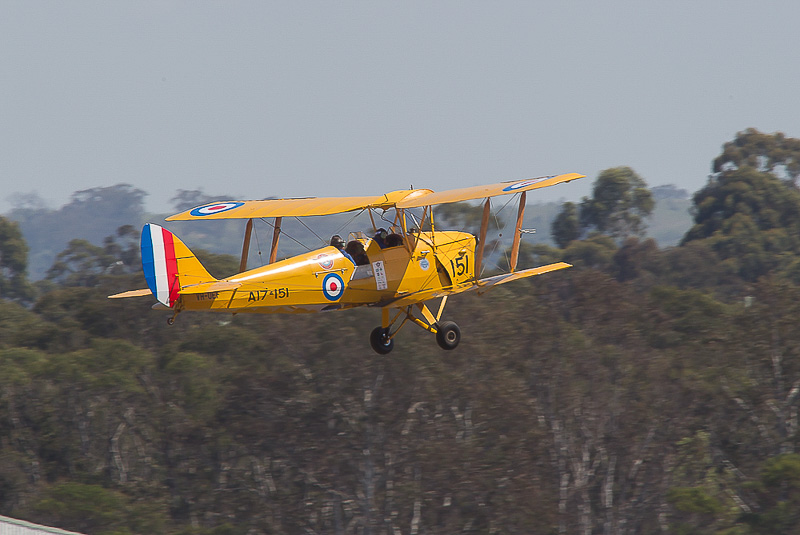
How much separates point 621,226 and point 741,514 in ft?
171

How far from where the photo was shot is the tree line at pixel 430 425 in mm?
36812

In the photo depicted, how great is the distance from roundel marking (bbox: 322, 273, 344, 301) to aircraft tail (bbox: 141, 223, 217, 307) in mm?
2450

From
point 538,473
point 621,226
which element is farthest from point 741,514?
point 621,226

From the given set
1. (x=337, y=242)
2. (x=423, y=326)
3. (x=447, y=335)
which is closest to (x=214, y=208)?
(x=337, y=242)

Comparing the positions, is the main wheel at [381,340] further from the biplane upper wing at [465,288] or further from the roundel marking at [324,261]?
the roundel marking at [324,261]

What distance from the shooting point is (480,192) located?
1864 cm

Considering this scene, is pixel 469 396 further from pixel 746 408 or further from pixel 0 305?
pixel 0 305

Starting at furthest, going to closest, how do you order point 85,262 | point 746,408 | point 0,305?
1. point 85,262
2. point 0,305
3. point 746,408

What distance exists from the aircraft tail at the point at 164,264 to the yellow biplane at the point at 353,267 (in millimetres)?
14

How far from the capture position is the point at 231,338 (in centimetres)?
4256

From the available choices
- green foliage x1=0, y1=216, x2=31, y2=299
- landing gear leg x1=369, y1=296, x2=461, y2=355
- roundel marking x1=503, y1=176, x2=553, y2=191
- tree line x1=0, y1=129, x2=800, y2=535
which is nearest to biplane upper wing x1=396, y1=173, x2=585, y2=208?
roundel marking x1=503, y1=176, x2=553, y2=191

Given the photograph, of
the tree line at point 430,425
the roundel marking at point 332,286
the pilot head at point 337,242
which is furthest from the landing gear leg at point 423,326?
the tree line at point 430,425

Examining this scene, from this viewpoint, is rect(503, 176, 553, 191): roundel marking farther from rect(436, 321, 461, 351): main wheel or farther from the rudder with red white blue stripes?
the rudder with red white blue stripes

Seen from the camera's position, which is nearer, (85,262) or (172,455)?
(172,455)
